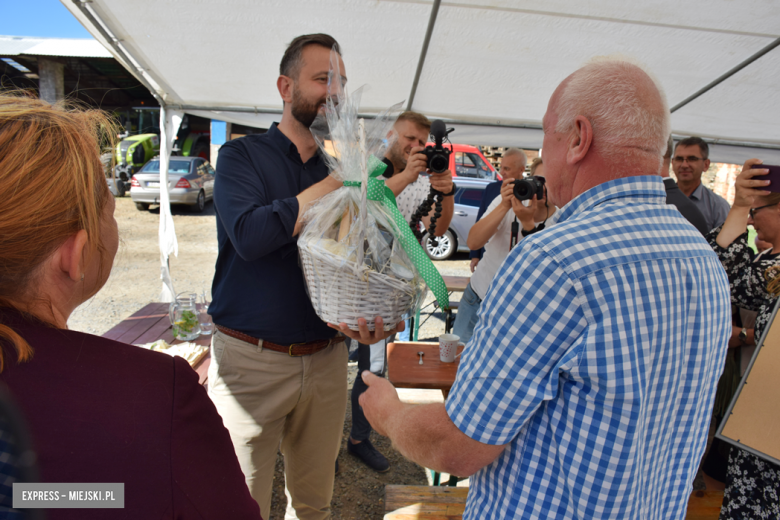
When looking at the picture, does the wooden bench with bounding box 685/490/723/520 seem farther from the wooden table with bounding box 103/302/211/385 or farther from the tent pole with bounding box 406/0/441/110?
the tent pole with bounding box 406/0/441/110

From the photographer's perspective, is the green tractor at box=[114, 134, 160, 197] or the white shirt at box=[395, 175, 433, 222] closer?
the white shirt at box=[395, 175, 433, 222]

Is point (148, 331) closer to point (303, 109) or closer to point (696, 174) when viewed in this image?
point (303, 109)

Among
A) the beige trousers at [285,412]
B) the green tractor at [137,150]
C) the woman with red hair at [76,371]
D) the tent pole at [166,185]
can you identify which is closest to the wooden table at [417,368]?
the beige trousers at [285,412]

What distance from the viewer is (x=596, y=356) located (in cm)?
78

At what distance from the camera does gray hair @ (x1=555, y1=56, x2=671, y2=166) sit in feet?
2.86

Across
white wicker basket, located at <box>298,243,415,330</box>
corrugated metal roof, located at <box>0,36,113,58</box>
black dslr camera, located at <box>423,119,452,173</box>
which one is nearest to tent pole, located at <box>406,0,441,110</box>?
black dslr camera, located at <box>423,119,452,173</box>

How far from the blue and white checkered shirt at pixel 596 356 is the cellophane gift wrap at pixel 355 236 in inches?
14.8

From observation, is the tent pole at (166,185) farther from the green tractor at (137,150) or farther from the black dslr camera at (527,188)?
the green tractor at (137,150)

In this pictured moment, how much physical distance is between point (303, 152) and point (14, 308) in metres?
1.16

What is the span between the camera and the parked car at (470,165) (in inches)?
327

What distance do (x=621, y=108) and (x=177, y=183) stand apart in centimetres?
1251

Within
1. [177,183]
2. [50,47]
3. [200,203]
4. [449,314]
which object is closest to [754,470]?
[449,314]

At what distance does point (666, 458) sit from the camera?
0.93m

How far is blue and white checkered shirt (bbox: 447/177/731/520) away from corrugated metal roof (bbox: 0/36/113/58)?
55.1 feet
